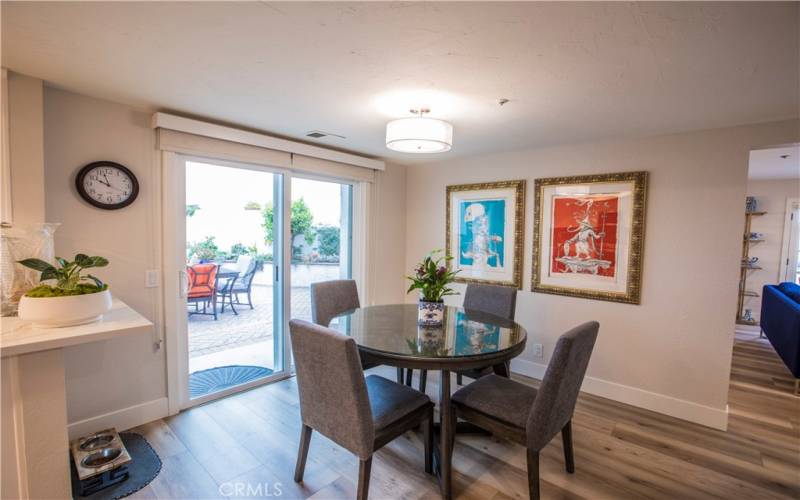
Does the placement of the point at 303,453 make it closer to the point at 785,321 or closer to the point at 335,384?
the point at 335,384

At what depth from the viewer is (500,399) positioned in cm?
196

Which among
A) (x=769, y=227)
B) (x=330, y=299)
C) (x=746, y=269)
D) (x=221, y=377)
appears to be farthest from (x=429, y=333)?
(x=769, y=227)

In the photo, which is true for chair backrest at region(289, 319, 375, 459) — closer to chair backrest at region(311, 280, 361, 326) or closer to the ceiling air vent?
chair backrest at region(311, 280, 361, 326)

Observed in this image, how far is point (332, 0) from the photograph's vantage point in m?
1.22

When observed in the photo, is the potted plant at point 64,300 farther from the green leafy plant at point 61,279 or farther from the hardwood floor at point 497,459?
the hardwood floor at point 497,459

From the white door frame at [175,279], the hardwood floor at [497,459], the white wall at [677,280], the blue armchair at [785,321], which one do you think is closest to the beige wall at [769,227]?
the blue armchair at [785,321]

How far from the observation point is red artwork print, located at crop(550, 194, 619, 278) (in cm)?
303

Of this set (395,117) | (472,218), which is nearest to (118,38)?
(395,117)

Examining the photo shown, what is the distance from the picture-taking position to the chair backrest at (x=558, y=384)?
1609 millimetres

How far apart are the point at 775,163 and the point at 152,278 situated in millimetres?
6333

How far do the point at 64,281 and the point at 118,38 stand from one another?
104 centimetres

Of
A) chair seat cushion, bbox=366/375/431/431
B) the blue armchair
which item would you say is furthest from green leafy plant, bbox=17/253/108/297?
the blue armchair

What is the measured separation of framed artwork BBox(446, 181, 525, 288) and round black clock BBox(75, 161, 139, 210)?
9.03 feet

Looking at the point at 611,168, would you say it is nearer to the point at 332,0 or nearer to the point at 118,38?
the point at 332,0
